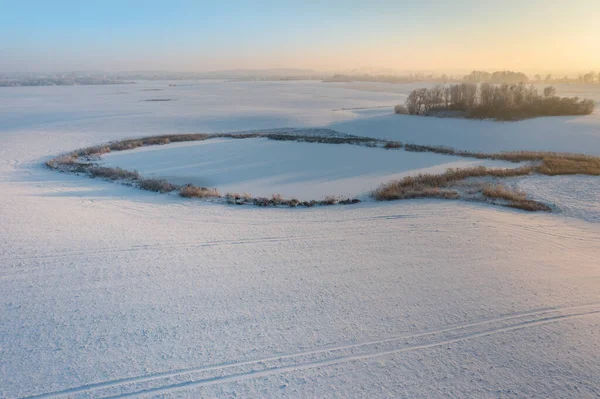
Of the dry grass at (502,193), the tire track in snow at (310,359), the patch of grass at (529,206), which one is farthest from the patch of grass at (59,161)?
the patch of grass at (529,206)

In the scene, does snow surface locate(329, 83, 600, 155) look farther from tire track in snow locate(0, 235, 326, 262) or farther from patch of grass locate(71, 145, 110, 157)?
tire track in snow locate(0, 235, 326, 262)

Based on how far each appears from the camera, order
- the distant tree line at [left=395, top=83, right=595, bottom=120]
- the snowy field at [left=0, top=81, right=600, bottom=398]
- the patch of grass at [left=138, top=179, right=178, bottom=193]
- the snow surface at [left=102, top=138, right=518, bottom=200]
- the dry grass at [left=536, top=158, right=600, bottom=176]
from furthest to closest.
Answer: the distant tree line at [left=395, top=83, right=595, bottom=120], the dry grass at [left=536, top=158, right=600, bottom=176], the snow surface at [left=102, top=138, right=518, bottom=200], the patch of grass at [left=138, top=179, right=178, bottom=193], the snowy field at [left=0, top=81, right=600, bottom=398]

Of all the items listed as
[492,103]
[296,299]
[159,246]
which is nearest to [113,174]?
[159,246]

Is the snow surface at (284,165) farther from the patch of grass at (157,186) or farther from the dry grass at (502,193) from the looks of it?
the dry grass at (502,193)

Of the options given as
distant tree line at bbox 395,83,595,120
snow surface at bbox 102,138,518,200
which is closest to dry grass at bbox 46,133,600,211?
snow surface at bbox 102,138,518,200

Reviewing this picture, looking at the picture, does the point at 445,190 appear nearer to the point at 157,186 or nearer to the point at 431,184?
the point at 431,184

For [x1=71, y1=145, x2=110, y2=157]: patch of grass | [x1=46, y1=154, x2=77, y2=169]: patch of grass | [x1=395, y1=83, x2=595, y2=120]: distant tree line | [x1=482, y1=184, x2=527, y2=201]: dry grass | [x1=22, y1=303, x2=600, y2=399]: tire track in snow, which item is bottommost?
[x1=22, y1=303, x2=600, y2=399]: tire track in snow
